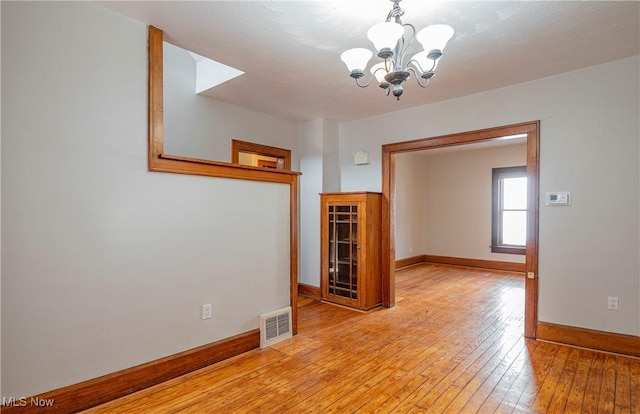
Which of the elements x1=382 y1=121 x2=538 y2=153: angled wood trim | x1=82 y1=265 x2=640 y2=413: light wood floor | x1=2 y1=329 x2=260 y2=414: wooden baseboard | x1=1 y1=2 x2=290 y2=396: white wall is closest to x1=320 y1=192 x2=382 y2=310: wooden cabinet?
x1=82 y1=265 x2=640 y2=413: light wood floor

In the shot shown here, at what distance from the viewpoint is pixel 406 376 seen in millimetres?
2482

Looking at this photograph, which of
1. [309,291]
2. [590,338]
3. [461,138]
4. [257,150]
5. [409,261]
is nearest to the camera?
[590,338]

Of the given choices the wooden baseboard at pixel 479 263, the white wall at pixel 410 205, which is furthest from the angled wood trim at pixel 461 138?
the wooden baseboard at pixel 479 263

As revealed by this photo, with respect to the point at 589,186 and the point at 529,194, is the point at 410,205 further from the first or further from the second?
the point at 589,186

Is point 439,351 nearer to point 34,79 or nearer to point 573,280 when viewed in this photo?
point 573,280

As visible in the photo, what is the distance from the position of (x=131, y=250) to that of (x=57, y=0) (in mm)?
1609

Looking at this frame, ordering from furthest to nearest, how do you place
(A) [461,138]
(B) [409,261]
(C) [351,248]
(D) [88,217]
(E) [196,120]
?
(B) [409,261]
(C) [351,248]
(E) [196,120]
(A) [461,138]
(D) [88,217]

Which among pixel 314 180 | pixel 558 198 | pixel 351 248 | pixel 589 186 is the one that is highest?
pixel 314 180

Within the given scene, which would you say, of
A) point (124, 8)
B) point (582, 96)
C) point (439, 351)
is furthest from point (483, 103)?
point (124, 8)

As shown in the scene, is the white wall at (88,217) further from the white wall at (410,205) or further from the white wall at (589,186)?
the white wall at (410,205)

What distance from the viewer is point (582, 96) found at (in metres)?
3.04

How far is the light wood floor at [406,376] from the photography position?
2109mm

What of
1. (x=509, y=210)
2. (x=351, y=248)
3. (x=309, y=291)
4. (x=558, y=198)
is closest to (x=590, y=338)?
(x=558, y=198)

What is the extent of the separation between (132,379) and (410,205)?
625 centimetres
